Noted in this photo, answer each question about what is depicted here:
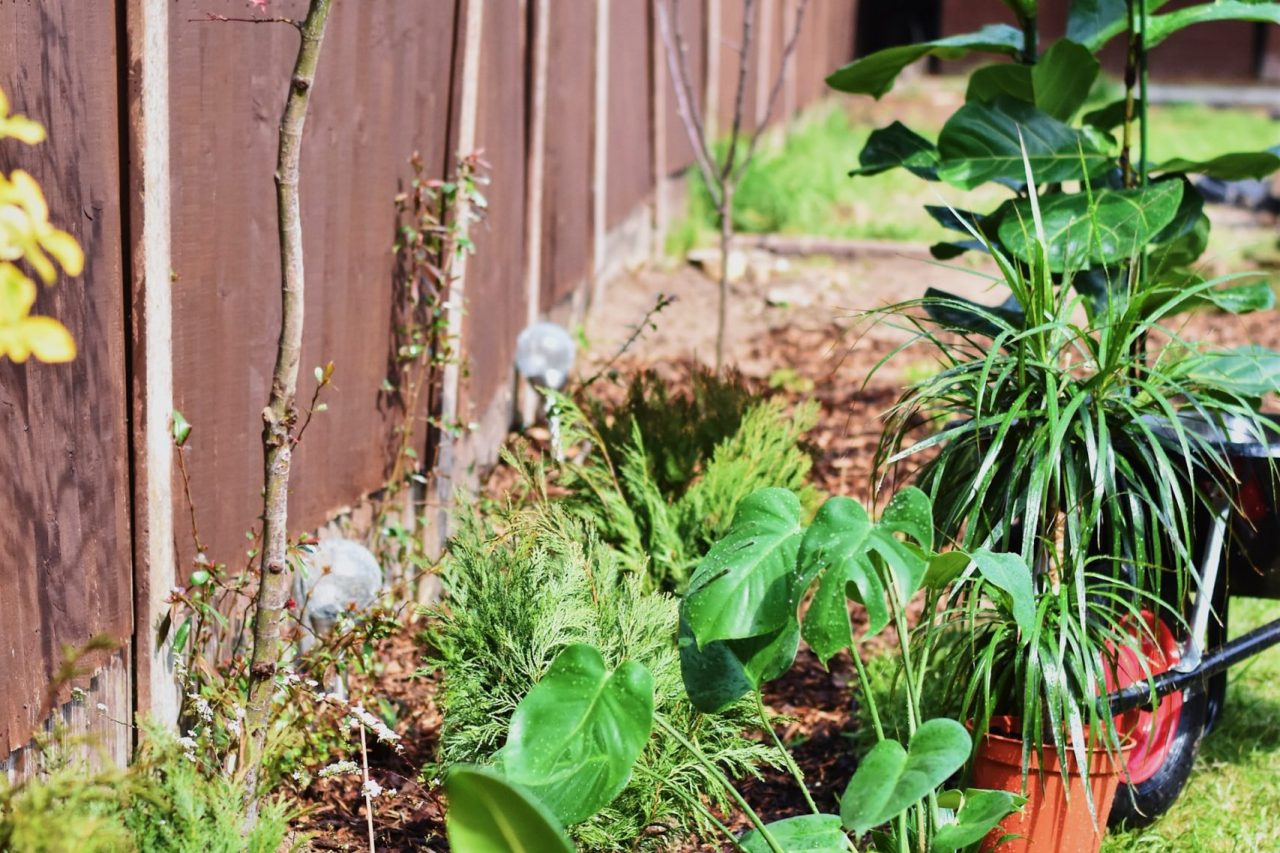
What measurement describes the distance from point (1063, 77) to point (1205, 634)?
1.28 m

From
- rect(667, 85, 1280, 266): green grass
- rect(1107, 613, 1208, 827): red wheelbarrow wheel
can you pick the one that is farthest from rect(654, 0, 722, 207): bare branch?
rect(1107, 613, 1208, 827): red wheelbarrow wheel

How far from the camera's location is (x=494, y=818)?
1.92m

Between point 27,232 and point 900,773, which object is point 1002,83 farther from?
point 27,232

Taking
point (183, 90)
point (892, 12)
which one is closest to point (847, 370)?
point (183, 90)

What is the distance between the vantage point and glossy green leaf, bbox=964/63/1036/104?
128 inches

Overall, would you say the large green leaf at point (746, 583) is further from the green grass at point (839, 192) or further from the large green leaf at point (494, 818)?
the green grass at point (839, 192)

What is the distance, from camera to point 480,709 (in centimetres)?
261

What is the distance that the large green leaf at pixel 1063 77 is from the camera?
314 centimetres

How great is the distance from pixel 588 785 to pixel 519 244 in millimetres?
3059

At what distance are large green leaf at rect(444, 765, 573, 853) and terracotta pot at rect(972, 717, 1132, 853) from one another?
3.01 ft

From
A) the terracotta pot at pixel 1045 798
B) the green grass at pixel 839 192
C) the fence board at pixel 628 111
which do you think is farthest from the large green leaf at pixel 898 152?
the green grass at pixel 839 192

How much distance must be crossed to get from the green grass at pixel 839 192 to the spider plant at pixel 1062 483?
210 inches

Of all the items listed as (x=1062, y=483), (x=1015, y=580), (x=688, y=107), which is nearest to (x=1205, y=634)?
(x=1062, y=483)

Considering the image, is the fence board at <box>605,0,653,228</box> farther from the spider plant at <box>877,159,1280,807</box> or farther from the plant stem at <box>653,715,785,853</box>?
the plant stem at <box>653,715,785,853</box>
